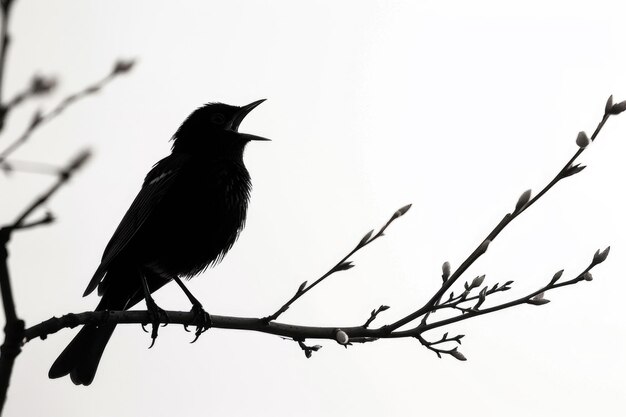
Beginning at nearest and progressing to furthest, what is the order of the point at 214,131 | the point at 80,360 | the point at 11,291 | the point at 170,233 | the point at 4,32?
the point at 4,32, the point at 11,291, the point at 80,360, the point at 170,233, the point at 214,131

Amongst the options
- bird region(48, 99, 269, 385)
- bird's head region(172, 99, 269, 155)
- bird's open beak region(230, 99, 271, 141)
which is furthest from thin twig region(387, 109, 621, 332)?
bird's open beak region(230, 99, 271, 141)

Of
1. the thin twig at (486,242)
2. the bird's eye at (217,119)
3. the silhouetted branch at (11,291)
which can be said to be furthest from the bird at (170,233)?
the silhouetted branch at (11,291)

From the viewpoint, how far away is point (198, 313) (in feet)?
15.4

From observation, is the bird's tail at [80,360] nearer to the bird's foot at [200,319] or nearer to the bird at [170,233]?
the bird at [170,233]

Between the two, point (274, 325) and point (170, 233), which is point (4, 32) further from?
point (170, 233)

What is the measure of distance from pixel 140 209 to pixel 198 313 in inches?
48.7

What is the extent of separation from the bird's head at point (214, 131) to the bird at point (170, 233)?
1cm

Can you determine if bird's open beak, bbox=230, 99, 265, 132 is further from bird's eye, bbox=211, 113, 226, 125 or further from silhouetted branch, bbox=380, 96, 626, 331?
silhouetted branch, bbox=380, 96, 626, 331

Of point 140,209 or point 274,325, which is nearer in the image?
point 274,325

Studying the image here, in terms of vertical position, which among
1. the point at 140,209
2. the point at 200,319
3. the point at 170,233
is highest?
the point at 140,209

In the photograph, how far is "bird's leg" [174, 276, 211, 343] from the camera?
4.11m

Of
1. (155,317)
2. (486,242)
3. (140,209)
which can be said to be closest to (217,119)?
(140,209)

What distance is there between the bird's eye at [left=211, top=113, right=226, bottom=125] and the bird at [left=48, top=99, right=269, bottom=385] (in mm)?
346

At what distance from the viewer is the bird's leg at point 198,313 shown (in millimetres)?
4105
